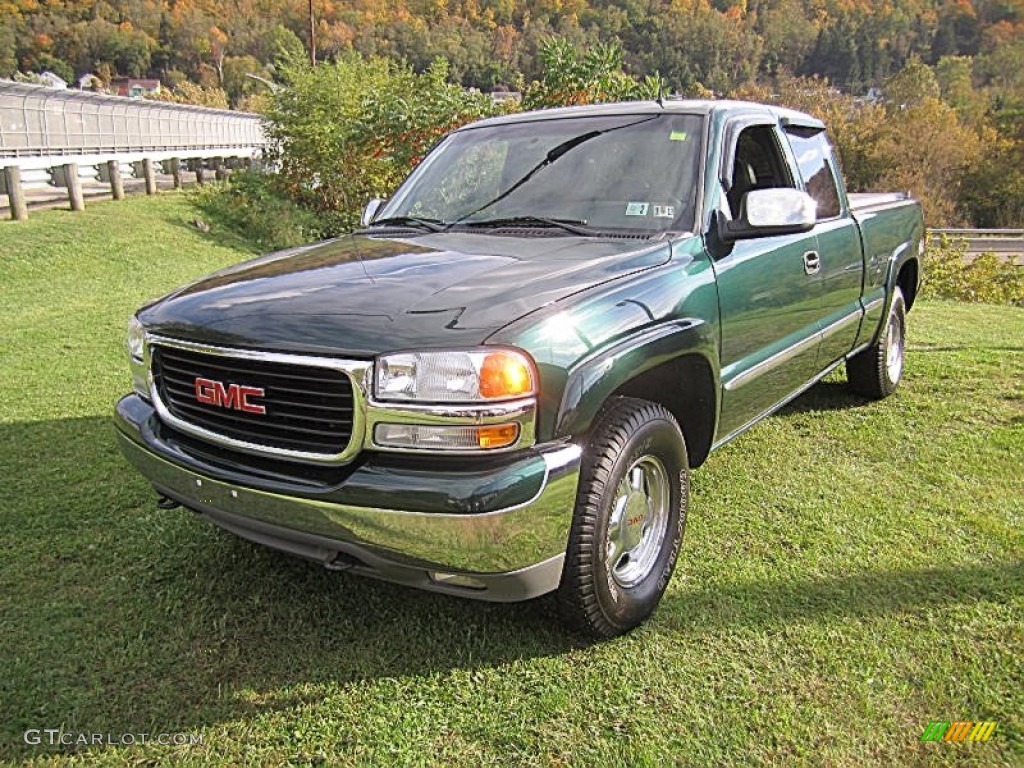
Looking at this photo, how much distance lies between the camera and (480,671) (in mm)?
2475

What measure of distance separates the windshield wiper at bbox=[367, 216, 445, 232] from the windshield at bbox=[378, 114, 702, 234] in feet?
0.10

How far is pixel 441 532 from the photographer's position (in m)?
2.05

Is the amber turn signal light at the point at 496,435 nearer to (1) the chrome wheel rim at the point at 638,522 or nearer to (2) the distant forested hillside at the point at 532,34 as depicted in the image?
(1) the chrome wheel rim at the point at 638,522

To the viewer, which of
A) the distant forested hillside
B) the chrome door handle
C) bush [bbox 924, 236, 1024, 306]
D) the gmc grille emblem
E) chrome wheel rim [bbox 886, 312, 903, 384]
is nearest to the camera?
the gmc grille emblem

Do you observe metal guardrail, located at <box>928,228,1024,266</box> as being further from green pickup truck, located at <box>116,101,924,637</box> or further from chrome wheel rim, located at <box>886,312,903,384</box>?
green pickup truck, located at <box>116,101,924,637</box>

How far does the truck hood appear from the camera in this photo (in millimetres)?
2166

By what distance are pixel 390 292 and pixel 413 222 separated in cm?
119

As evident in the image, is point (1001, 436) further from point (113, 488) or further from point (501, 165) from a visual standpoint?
point (113, 488)

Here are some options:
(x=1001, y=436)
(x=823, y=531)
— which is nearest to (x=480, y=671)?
(x=823, y=531)

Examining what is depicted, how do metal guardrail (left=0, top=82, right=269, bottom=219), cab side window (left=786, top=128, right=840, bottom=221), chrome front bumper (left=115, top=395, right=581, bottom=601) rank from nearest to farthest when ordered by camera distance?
chrome front bumper (left=115, top=395, right=581, bottom=601) < cab side window (left=786, top=128, right=840, bottom=221) < metal guardrail (left=0, top=82, right=269, bottom=219)

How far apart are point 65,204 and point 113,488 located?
12080 mm

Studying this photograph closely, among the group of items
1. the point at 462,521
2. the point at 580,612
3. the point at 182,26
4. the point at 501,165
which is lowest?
the point at 580,612

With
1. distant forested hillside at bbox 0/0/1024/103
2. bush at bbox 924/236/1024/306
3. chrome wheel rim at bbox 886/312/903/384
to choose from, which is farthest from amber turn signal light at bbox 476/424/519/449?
distant forested hillside at bbox 0/0/1024/103

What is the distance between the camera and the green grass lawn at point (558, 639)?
2.19 m
